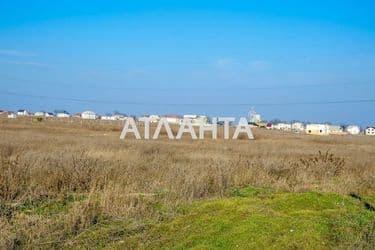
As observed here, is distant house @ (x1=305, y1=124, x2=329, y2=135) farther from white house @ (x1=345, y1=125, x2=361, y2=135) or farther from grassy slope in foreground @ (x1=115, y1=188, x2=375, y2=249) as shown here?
grassy slope in foreground @ (x1=115, y1=188, x2=375, y2=249)

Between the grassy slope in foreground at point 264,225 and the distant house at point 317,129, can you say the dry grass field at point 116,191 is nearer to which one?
the grassy slope in foreground at point 264,225

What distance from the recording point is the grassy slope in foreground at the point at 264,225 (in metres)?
7.06

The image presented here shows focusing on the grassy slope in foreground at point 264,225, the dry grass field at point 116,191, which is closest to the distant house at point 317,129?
the dry grass field at point 116,191

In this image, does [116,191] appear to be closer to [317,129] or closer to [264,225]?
[264,225]

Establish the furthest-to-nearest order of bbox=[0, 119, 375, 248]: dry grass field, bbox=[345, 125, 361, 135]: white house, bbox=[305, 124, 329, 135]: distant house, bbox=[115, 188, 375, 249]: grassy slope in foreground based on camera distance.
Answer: bbox=[345, 125, 361, 135]: white house → bbox=[305, 124, 329, 135]: distant house → bbox=[0, 119, 375, 248]: dry grass field → bbox=[115, 188, 375, 249]: grassy slope in foreground

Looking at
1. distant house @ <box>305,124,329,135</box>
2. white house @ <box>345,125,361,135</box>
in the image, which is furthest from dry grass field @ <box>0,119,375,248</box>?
white house @ <box>345,125,361,135</box>

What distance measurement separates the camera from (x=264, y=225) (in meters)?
7.65

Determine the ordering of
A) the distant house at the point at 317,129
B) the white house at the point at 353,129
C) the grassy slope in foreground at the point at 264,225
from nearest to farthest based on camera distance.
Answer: the grassy slope in foreground at the point at 264,225 < the distant house at the point at 317,129 < the white house at the point at 353,129

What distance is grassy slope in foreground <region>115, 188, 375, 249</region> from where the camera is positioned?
23.2 ft

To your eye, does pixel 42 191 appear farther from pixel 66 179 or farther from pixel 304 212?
pixel 304 212

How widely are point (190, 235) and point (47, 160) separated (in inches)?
309

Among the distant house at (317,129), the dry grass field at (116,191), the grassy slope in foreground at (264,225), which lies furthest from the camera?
the distant house at (317,129)

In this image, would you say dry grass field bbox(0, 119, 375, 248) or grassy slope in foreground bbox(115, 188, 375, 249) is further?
dry grass field bbox(0, 119, 375, 248)

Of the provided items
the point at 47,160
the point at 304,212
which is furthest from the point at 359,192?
the point at 47,160
